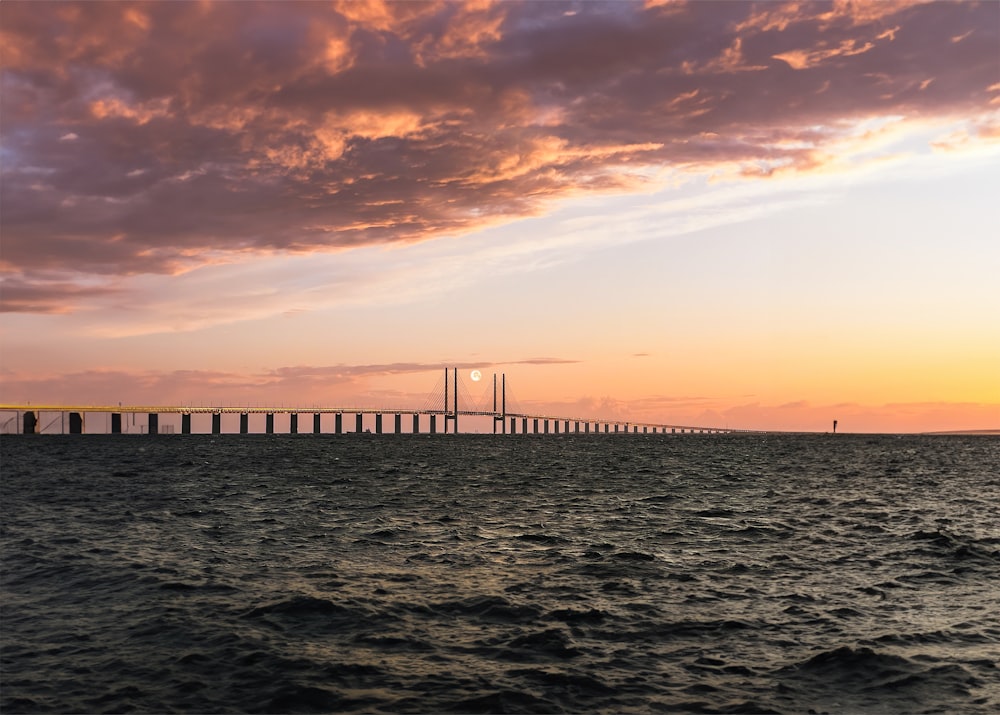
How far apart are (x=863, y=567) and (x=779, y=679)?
15927 millimetres

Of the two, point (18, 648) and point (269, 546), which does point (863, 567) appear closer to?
point (269, 546)

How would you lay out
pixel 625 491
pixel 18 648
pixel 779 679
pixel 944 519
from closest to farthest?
pixel 779 679
pixel 18 648
pixel 944 519
pixel 625 491

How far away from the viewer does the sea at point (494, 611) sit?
17906mm

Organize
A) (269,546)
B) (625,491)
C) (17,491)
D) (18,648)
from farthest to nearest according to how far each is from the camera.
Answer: (625,491) → (17,491) → (269,546) → (18,648)

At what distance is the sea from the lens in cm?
1791

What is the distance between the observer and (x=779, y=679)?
18734mm

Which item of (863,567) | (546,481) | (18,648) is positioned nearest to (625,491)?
(546,481)

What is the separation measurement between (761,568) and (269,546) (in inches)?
799

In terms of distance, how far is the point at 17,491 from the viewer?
64875 millimetres

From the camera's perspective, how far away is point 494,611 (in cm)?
2475

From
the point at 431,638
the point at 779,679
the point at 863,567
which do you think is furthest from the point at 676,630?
the point at 863,567

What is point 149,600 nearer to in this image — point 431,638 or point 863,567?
point 431,638

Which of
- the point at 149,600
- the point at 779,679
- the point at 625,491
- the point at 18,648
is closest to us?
the point at 779,679

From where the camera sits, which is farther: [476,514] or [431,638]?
[476,514]
